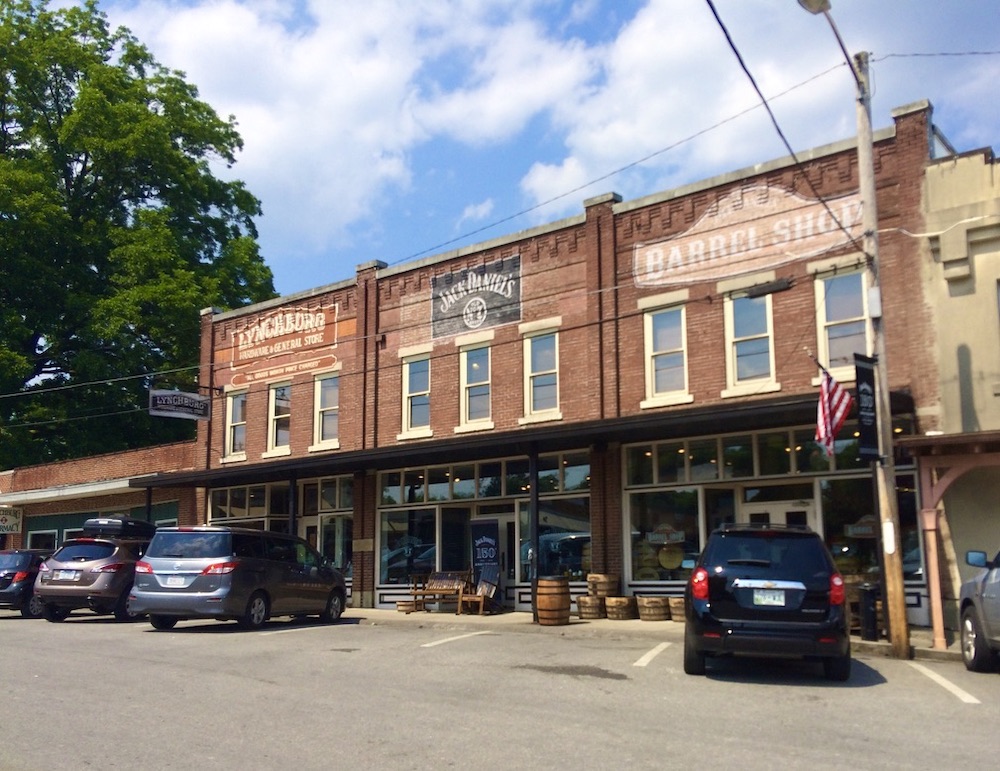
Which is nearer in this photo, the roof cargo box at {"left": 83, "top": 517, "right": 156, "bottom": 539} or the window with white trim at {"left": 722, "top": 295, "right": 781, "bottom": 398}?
the window with white trim at {"left": 722, "top": 295, "right": 781, "bottom": 398}

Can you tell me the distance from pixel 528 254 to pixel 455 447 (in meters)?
4.79

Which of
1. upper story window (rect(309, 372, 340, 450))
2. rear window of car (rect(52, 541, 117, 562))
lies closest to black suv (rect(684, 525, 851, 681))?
rear window of car (rect(52, 541, 117, 562))

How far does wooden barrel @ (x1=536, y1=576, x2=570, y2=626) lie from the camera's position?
1788cm

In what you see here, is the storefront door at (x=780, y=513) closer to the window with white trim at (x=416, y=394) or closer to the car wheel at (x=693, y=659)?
the car wheel at (x=693, y=659)

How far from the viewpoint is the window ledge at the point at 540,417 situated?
21.0 m

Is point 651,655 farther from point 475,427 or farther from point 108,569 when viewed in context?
point 108,569

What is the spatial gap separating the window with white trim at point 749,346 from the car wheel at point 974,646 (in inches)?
263

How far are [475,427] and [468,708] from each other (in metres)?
13.1

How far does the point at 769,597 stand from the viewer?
10.9 meters

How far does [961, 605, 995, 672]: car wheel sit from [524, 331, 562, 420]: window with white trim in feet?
Result: 33.7

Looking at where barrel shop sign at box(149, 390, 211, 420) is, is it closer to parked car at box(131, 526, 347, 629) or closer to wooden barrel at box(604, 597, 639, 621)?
parked car at box(131, 526, 347, 629)

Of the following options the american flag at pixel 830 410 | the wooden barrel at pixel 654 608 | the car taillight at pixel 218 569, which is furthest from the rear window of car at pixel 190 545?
the american flag at pixel 830 410

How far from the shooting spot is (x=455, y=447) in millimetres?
19984

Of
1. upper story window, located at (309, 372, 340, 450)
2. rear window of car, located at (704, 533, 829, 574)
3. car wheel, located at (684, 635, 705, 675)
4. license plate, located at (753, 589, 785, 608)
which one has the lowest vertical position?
car wheel, located at (684, 635, 705, 675)
